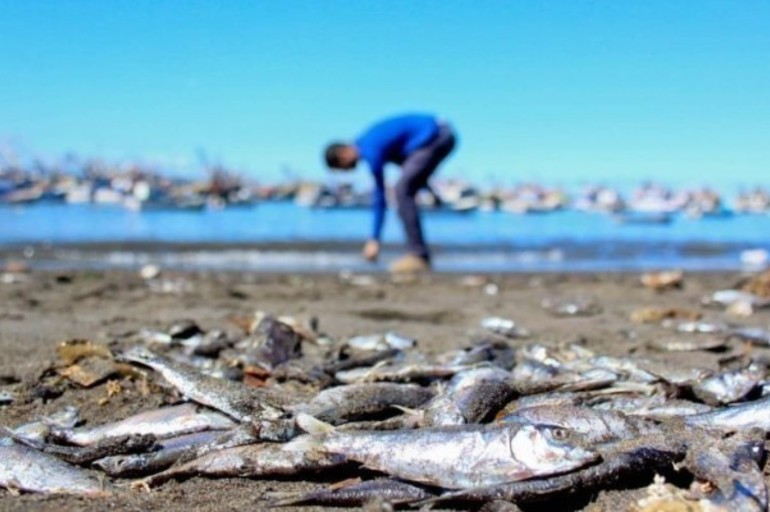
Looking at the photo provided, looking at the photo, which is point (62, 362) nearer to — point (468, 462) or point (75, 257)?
point (468, 462)

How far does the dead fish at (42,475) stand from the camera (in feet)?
9.05

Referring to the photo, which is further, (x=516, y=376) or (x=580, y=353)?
(x=580, y=353)

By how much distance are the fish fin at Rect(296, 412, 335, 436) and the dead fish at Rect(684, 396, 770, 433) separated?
146 centimetres

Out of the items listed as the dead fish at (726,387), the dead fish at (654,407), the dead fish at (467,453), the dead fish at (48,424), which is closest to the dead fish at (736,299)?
the dead fish at (726,387)

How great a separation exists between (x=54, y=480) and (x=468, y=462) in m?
1.45

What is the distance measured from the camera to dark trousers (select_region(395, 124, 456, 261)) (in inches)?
433

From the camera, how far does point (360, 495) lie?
2666mm

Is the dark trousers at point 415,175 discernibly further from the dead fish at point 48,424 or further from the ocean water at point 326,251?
the dead fish at point 48,424

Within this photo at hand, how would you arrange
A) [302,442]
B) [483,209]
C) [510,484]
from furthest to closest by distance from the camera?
[483,209] → [302,442] → [510,484]

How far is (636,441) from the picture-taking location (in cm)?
291

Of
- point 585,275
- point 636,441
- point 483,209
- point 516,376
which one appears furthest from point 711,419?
point 483,209

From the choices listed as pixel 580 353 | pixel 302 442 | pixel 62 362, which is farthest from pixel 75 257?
pixel 302 442

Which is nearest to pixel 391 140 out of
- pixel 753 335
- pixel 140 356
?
pixel 753 335

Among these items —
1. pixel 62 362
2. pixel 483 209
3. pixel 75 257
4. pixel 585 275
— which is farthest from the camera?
pixel 483 209
